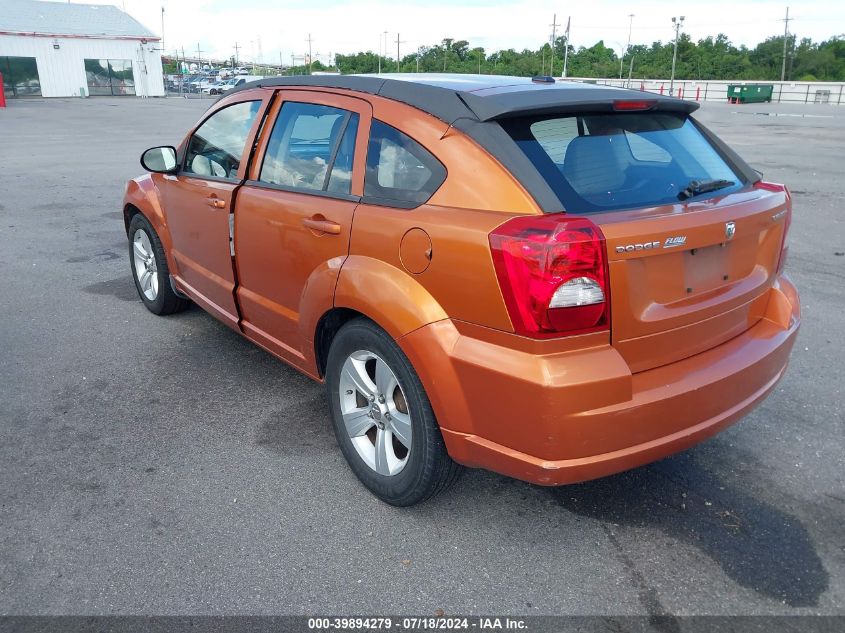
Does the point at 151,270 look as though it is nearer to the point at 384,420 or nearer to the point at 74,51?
the point at 384,420

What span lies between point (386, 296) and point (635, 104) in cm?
133

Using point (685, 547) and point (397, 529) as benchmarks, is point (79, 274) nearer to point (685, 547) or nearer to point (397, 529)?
point (397, 529)

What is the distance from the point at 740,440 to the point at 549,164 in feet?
6.51

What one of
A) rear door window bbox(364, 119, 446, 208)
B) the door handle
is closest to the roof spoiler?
rear door window bbox(364, 119, 446, 208)

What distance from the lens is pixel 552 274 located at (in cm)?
234

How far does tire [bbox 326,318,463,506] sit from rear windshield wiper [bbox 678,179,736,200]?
50.7 inches

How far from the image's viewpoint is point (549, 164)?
2621mm

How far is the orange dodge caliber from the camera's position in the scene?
7.89 ft

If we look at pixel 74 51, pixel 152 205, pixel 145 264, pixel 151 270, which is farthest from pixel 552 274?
pixel 74 51

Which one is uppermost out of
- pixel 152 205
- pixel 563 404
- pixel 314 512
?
pixel 152 205

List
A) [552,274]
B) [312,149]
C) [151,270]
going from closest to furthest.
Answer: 1. [552,274]
2. [312,149]
3. [151,270]

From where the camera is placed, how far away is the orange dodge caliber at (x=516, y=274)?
240 centimetres

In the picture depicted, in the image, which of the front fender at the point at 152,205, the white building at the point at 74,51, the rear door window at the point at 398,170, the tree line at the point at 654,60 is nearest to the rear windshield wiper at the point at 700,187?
the rear door window at the point at 398,170

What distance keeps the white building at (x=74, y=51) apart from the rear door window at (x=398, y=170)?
1989 inches
